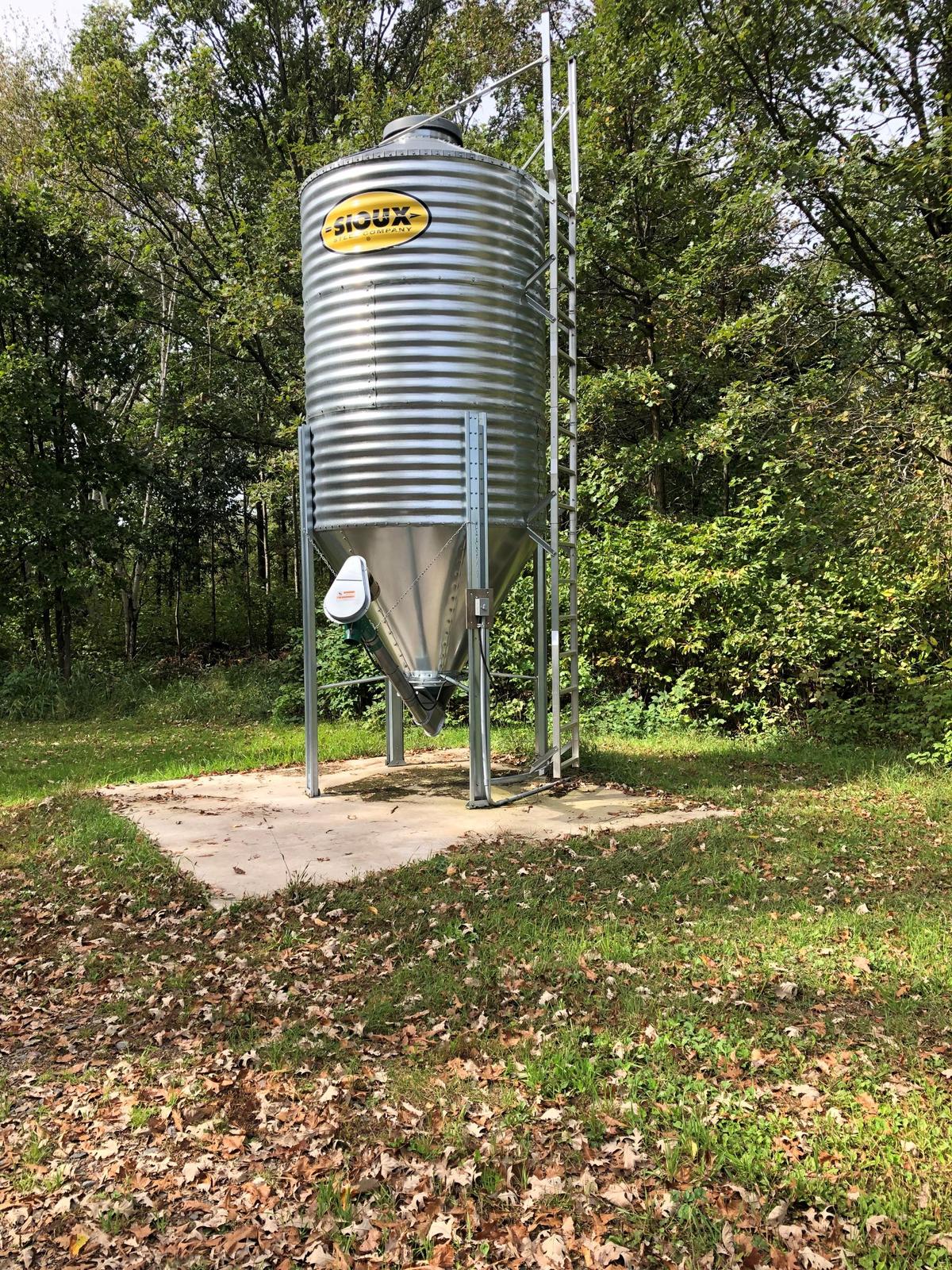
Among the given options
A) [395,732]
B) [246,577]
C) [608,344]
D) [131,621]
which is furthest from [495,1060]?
[246,577]

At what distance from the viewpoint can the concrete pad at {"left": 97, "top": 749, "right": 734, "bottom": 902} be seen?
5.79 meters

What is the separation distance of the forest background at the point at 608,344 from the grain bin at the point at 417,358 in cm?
363

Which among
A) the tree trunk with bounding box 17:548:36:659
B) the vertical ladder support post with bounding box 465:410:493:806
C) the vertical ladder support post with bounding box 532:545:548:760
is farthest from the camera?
the tree trunk with bounding box 17:548:36:659

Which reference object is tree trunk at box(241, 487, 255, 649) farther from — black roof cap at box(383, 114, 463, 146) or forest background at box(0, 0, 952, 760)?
black roof cap at box(383, 114, 463, 146)

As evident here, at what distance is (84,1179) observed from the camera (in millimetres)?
2951

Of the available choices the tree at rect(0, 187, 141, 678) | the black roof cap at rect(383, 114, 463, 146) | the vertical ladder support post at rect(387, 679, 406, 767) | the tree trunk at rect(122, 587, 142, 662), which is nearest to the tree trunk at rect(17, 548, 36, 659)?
the tree at rect(0, 187, 141, 678)

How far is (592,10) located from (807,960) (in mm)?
16108

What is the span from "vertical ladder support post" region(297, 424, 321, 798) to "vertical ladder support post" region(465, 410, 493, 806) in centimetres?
142

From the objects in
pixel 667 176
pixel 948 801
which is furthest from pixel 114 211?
pixel 948 801

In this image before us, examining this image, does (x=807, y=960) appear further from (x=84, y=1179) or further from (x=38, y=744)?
(x=38, y=744)

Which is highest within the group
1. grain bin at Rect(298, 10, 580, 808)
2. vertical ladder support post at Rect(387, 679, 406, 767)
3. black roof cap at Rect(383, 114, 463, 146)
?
black roof cap at Rect(383, 114, 463, 146)

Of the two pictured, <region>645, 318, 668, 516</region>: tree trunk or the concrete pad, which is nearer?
the concrete pad

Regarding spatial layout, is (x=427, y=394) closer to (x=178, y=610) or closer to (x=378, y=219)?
(x=378, y=219)

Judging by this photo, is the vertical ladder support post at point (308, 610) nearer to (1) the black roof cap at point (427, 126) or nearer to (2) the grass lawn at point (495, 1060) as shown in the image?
(2) the grass lawn at point (495, 1060)
